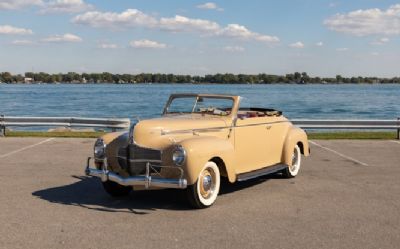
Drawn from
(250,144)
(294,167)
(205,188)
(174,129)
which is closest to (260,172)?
(250,144)

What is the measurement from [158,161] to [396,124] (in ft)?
39.2

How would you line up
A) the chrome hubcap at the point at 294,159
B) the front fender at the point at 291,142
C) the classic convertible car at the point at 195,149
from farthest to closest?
the chrome hubcap at the point at 294,159 → the front fender at the point at 291,142 → the classic convertible car at the point at 195,149

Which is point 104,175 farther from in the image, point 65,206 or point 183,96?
point 183,96

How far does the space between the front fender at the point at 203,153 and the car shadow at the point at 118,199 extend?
41cm

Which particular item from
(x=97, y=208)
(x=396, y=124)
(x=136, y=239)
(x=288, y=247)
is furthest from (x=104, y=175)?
(x=396, y=124)

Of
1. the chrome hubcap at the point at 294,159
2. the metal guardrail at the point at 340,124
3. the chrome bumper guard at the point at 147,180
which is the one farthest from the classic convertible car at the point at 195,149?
the metal guardrail at the point at 340,124

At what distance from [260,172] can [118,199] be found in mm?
2211

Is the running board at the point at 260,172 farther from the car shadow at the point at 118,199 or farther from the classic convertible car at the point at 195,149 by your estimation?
the car shadow at the point at 118,199

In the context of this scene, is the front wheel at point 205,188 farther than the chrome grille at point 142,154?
No

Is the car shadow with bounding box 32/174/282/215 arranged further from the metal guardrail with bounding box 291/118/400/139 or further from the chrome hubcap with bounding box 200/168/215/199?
the metal guardrail with bounding box 291/118/400/139

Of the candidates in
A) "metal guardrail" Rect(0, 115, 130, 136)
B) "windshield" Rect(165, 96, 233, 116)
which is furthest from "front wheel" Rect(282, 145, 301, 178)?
"metal guardrail" Rect(0, 115, 130, 136)

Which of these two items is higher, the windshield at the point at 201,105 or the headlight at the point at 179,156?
the windshield at the point at 201,105

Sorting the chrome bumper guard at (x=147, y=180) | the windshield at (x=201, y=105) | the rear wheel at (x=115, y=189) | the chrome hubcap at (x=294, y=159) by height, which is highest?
the windshield at (x=201, y=105)

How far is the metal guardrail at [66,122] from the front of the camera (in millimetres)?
16719
